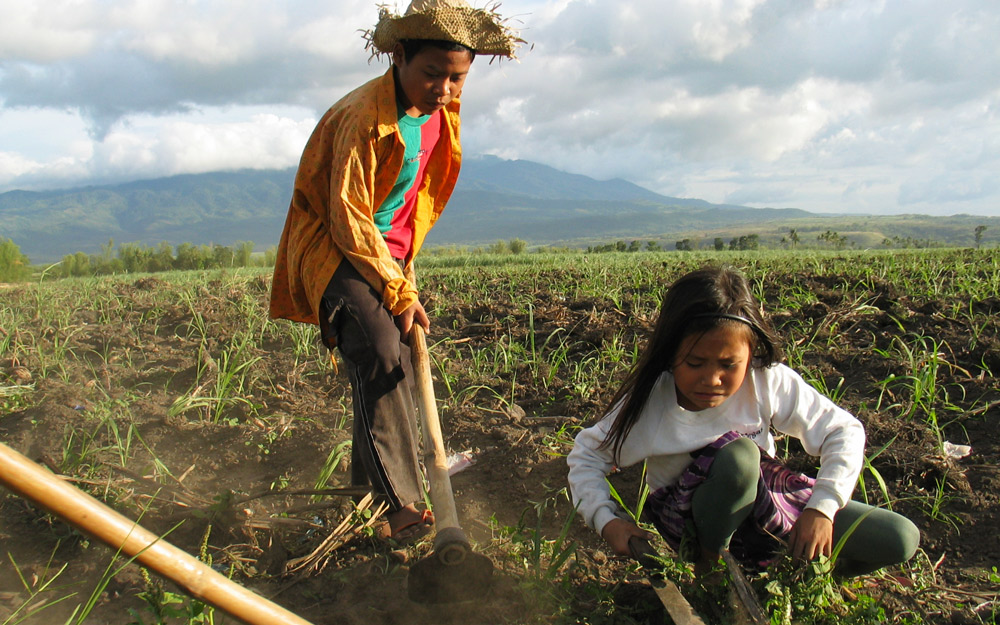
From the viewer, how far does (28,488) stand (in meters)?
0.96

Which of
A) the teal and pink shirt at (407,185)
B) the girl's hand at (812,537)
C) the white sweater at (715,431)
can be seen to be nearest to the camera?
the girl's hand at (812,537)

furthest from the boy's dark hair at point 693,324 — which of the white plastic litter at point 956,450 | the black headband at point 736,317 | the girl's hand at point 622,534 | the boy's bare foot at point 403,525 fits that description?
the white plastic litter at point 956,450

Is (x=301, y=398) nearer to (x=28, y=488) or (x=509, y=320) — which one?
(x=509, y=320)

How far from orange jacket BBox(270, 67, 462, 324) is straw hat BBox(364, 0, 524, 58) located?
133mm

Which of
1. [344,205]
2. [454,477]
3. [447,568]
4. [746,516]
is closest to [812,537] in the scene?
[746,516]

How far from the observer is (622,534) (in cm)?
154

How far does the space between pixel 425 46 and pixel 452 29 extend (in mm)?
95

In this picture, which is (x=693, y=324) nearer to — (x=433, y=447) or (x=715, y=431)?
(x=715, y=431)

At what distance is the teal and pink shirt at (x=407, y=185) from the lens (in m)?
2.09

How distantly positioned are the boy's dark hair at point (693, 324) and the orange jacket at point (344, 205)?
68cm

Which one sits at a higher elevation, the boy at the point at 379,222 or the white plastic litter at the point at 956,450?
the boy at the point at 379,222

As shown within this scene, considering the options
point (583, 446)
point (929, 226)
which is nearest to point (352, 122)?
point (583, 446)

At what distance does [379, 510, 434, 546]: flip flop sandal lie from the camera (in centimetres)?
199

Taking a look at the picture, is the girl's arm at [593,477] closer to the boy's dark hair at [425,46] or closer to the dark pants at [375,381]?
the dark pants at [375,381]
